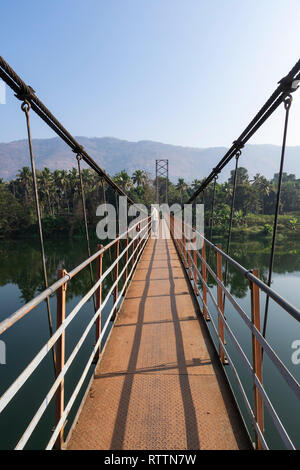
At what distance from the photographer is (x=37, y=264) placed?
83.8ft

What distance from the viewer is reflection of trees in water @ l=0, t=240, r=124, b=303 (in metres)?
17.9

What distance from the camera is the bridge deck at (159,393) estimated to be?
1.45 meters

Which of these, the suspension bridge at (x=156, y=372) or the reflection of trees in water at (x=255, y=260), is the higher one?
the suspension bridge at (x=156, y=372)

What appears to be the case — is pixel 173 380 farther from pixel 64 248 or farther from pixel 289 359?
pixel 64 248

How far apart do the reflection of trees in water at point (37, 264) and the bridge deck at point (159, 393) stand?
31.5 ft

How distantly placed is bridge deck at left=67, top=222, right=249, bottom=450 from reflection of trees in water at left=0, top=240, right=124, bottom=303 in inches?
378
